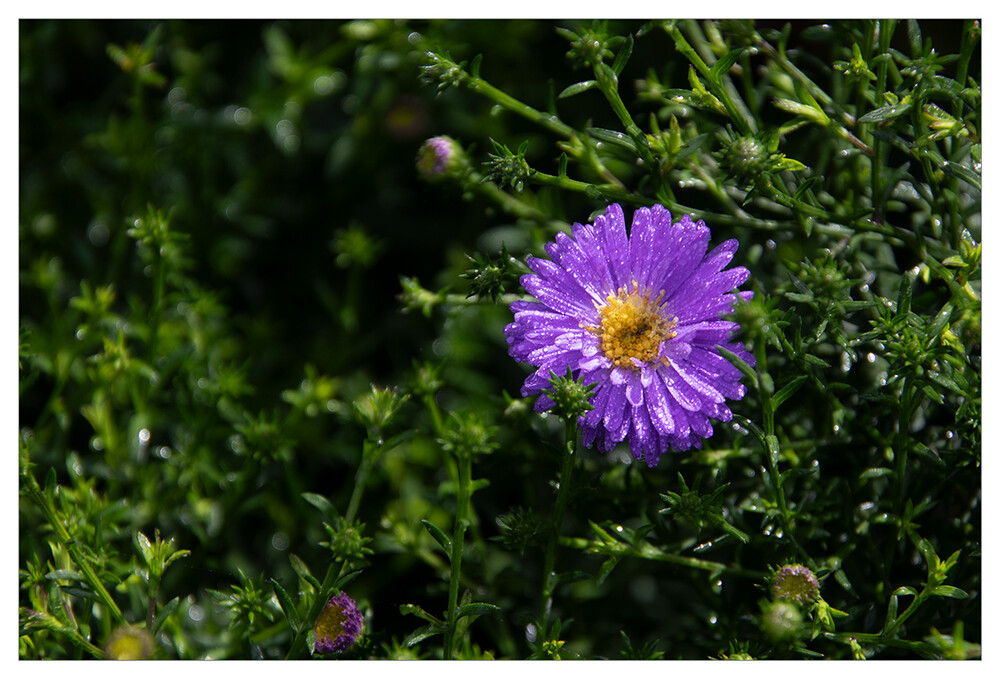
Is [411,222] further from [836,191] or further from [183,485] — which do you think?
[836,191]

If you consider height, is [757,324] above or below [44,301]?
above

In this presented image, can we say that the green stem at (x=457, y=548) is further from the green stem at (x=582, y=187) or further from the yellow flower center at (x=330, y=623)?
the green stem at (x=582, y=187)

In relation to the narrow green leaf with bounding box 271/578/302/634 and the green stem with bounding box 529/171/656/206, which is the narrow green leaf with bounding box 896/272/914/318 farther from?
the narrow green leaf with bounding box 271/578/302/634

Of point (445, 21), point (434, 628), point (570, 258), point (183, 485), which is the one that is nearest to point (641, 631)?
point (434, 628)

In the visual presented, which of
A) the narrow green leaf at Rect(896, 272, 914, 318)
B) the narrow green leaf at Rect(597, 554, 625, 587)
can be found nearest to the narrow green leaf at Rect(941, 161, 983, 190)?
the narrow green leaf at Rect(896, 272, 914, 318)

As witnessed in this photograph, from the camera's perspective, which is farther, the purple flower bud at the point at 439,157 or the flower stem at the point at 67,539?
the purple flower bud at the point at 439,157

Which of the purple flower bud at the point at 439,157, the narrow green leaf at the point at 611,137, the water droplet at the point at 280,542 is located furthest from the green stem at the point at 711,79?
the water droplet at the point at 280,542
